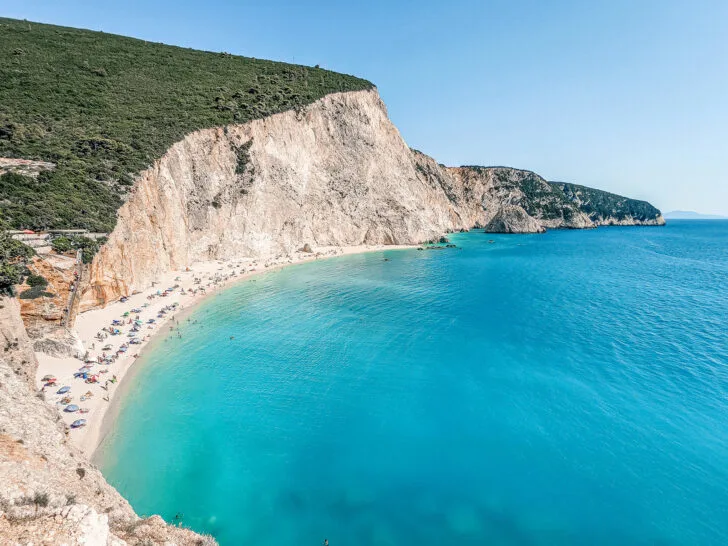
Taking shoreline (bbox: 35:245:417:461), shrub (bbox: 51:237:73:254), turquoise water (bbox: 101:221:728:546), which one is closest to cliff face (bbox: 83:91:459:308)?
shoreline (bbox: 35:245:417:461)

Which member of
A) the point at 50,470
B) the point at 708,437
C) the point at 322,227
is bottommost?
the point at 708,437

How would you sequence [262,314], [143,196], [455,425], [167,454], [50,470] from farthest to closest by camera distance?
[143,196]
[262,314]
[455,425]
[167,454]
[50,470]

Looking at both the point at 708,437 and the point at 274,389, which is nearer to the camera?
the point at 708,437

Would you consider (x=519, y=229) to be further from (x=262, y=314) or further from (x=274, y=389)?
(x=274, y=389)

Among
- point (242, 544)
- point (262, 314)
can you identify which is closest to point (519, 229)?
point (262, 314)

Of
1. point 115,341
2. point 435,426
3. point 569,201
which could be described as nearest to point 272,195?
point 115,341
